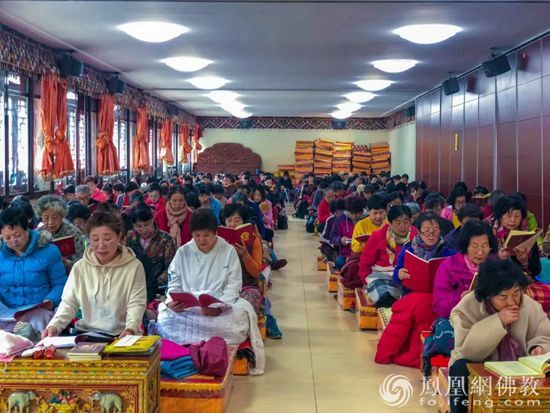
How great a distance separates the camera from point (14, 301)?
4312 millimetres

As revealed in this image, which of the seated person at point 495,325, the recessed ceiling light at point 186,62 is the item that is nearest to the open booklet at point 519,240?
the seated person at point 495,325

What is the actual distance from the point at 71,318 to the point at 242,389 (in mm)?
1248

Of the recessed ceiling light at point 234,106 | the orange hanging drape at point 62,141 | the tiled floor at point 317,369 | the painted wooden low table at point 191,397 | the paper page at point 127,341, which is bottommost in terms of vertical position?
the tiled floor at point 317,369

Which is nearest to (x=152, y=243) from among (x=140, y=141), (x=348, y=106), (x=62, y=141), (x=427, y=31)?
(x=427, y=31)

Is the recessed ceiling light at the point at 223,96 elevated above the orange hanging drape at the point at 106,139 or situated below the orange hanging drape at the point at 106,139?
above

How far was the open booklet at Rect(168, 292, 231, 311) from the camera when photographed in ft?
14.1

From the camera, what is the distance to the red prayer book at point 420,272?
15.7 ft

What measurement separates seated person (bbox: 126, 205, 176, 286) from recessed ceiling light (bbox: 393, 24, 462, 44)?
341cm

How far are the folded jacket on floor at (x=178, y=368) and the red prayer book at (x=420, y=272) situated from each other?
1793 mm

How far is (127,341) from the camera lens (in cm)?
332

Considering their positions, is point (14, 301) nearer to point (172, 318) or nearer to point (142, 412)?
point (172, 318)

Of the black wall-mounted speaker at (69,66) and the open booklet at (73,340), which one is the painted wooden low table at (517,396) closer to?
the open booklet at (73,340)

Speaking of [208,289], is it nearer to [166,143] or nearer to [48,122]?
[48,122]

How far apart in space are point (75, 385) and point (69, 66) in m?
6.58
